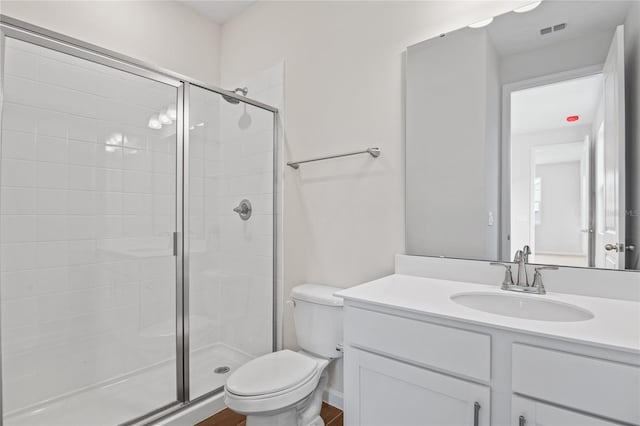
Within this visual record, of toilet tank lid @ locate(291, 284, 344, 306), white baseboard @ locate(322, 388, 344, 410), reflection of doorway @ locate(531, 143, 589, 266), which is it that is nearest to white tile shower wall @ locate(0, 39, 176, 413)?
toilet tank lid @ locate(291, 284, 344, 306)

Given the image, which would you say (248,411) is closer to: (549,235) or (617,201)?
(549,235)

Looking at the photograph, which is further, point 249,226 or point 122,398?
point 249,226

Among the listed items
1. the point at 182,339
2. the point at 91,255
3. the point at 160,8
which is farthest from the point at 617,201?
the point at 160,8

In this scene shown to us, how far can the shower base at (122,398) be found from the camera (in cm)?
162

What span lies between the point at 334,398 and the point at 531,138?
5.34 feet

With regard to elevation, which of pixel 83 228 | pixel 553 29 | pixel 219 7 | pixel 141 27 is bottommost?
pixel 83 228

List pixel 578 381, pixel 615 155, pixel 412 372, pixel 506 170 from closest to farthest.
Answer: pixel 578 381 < pixel 412 372 < pixel 615 155 < pixel 506 170

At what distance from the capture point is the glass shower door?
1901 millimetres

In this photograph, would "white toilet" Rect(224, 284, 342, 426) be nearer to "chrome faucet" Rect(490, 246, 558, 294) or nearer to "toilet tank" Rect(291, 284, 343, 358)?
"toilet tank" Rect(291, 284, 343, 358)

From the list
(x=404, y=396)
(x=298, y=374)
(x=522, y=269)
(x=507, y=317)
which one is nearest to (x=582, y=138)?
(x=522, y=269)

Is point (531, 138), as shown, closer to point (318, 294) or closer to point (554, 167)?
point (554, 167)

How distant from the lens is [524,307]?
4.00 ft

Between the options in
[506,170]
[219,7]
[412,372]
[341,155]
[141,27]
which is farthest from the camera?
[219,7]

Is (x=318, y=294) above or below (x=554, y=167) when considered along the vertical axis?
below
